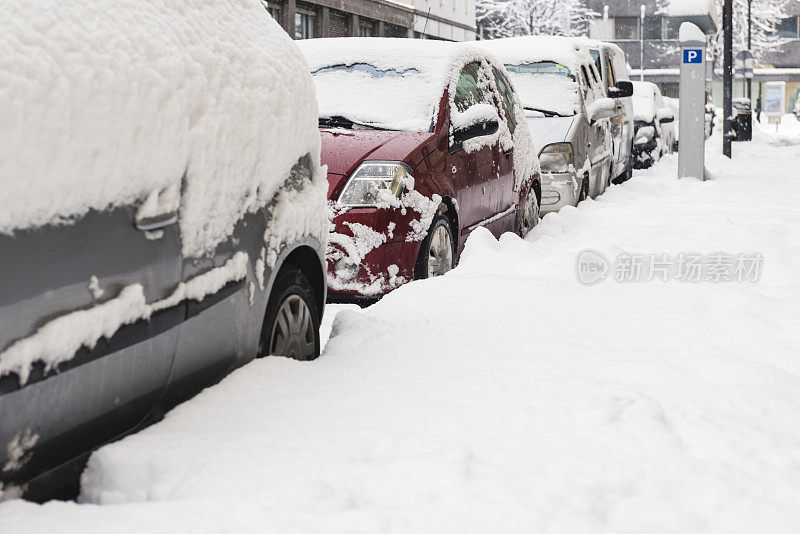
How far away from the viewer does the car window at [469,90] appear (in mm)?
7312

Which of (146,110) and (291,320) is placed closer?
(146,110)

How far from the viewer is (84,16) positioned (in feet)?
9.10

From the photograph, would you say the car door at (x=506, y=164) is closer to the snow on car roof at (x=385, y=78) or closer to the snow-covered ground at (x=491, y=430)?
the snow on car roof at (x=385, y=78)

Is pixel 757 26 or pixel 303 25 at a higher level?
pixel 757 26

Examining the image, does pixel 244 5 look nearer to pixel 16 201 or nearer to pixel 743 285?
pixel 16 201

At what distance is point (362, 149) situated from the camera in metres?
6.40

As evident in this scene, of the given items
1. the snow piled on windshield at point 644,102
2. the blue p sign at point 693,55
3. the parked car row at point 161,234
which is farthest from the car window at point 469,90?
the snow piled on windshield at point 644,102

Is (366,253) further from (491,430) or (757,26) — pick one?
(757,26)

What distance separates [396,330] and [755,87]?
75712 mm

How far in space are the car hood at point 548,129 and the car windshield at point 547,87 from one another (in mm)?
172

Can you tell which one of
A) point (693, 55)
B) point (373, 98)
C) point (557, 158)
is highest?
point (693, 55)

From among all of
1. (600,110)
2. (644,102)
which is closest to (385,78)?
(600,110)

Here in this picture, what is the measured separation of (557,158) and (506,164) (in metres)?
2.55

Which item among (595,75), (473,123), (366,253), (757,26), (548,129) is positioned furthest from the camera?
(757,26)
